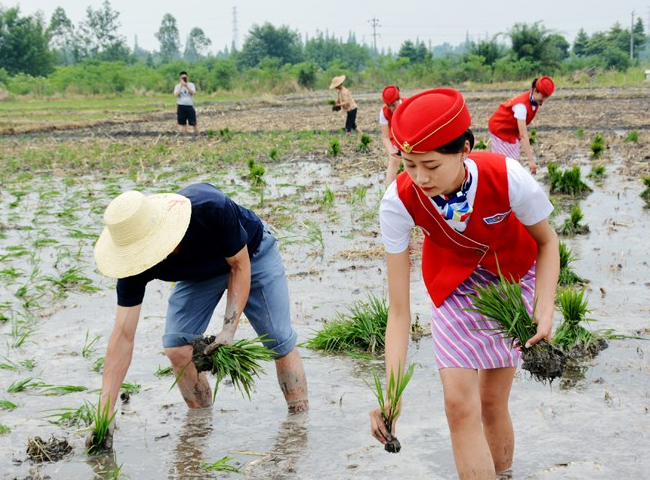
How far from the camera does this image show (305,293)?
252 inches

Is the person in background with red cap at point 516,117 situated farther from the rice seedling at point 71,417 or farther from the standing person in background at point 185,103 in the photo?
the standing person in background at point 185,103

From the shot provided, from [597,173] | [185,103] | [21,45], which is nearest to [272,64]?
[21,45]

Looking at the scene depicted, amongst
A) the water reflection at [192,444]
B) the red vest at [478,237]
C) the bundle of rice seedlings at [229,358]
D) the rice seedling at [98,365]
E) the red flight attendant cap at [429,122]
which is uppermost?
the red flight attendant cap at [429,122]

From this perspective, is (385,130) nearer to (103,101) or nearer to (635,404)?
(635,404)

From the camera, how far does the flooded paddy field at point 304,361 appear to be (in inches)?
150

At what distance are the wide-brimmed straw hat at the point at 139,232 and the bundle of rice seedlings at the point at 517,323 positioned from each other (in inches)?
49.0

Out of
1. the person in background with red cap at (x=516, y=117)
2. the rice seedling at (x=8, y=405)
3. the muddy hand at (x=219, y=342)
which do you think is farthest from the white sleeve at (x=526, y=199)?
the person in background with red cap at (x=516, y=117)

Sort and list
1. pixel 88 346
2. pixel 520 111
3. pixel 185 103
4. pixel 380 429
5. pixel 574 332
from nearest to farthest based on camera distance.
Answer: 1. pixel 380 429
2. pixel 574 332
3. pixel 88 346
4. pixel 520 111
5. pixel 185 103

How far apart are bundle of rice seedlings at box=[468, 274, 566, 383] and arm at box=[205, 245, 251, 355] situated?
1.15m

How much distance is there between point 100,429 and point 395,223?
5.92 feet

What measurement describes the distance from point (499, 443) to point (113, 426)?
173cm

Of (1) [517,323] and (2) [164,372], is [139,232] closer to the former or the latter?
(1) [517,323]

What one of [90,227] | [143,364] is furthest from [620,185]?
[143,364]

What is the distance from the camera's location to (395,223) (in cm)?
277
